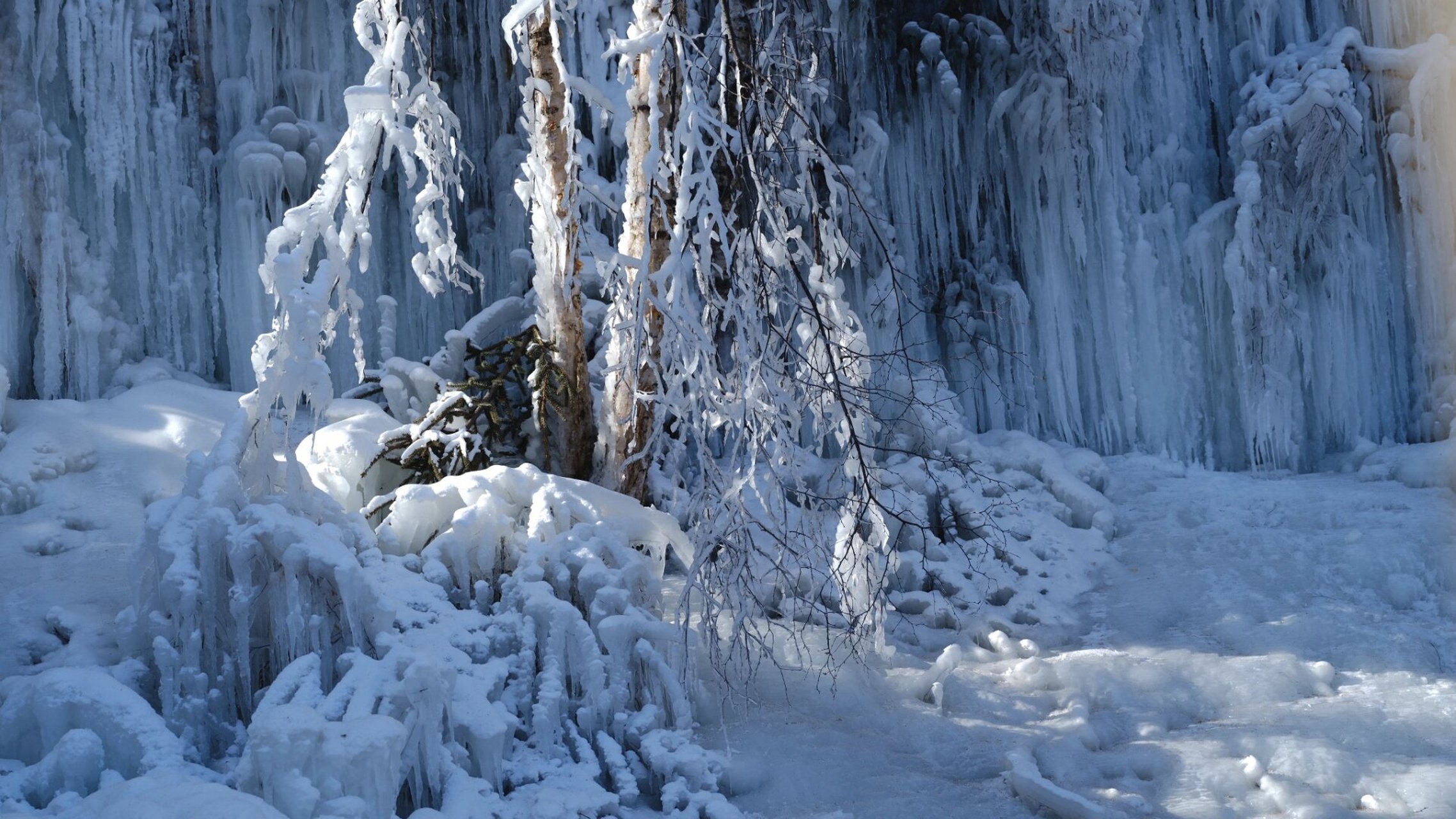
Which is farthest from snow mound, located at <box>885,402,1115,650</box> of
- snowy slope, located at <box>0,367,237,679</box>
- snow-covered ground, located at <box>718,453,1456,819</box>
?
snowy slope, located at <box>0,367,237,679</box>

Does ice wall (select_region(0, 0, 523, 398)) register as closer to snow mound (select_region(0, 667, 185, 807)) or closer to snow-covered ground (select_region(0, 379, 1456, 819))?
snow-covered ground (select_region(0, 379, 1456, 819))

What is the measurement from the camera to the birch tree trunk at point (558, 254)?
18.1ft

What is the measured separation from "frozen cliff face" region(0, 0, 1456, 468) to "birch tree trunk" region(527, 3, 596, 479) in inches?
58.4

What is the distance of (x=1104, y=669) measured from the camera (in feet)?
16.5

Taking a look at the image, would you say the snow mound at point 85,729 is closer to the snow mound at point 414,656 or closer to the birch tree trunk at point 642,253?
the snow mound at point 414,656

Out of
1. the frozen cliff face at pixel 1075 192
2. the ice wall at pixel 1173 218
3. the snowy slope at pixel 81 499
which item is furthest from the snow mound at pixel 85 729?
the ice wall at pixel 1173 218

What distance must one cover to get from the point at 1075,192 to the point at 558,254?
13.7 ft

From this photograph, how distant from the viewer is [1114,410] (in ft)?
27.3

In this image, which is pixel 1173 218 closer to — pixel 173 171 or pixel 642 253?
pixel 642 253

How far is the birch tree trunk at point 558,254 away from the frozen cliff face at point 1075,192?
148cm

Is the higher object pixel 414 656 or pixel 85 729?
pixel 414 656

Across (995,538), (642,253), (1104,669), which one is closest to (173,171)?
(642,253)

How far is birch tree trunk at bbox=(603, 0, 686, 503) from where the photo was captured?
357 centimetres

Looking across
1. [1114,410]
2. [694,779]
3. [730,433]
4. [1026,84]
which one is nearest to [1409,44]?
[1026,84]
